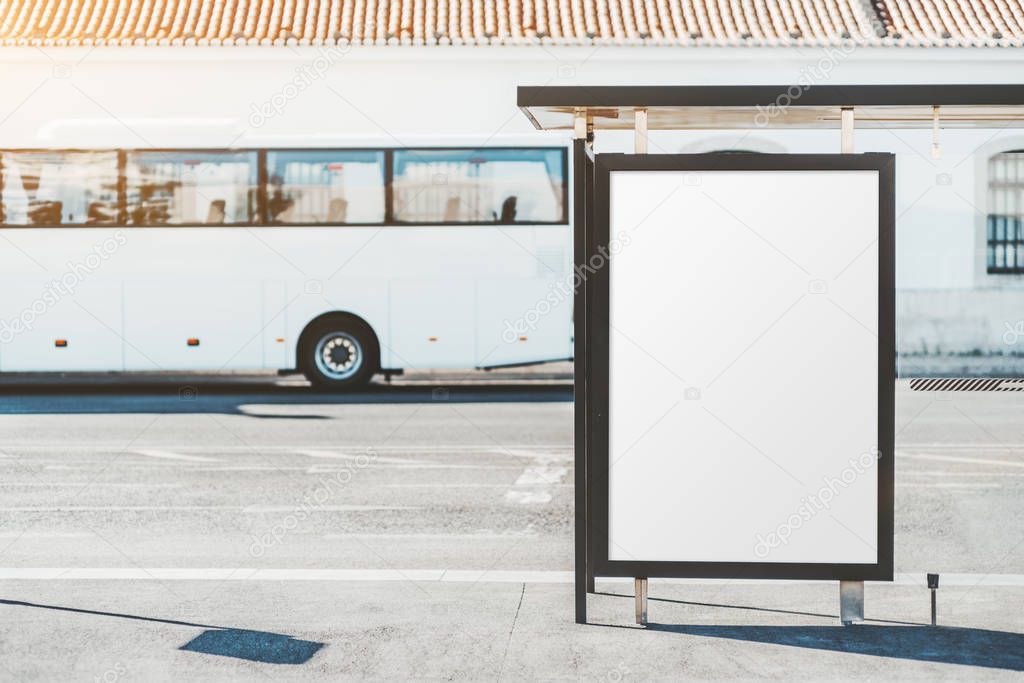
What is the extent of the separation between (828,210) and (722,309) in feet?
1.95

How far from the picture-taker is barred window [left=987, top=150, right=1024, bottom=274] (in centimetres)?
2491

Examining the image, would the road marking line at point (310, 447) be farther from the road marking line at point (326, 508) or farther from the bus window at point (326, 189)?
the bus window at point (326, 189)

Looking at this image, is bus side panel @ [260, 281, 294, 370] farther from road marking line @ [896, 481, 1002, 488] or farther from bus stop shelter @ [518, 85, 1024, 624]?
bus stop shelter @ [518, 85, 1024, 624]

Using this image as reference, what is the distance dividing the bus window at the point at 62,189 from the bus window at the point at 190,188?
0.31 metres

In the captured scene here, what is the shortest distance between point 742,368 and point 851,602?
1.12 metres

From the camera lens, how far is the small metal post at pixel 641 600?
20.1ft

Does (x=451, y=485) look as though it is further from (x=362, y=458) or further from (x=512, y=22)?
(x=512, y=22)

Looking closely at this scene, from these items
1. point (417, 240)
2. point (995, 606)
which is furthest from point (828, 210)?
point (417, 240)

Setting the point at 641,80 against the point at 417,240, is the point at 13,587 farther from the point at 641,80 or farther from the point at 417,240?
the point at 641,80

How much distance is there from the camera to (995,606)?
648 cm

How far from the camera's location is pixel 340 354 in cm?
1856

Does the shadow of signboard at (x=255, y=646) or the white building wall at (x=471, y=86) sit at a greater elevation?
the white building wall at (x=471, y=86)

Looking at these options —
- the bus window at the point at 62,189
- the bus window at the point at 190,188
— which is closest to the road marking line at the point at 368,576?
the bus window at the point at 190,188

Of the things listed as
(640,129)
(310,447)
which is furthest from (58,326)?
(640,129)
